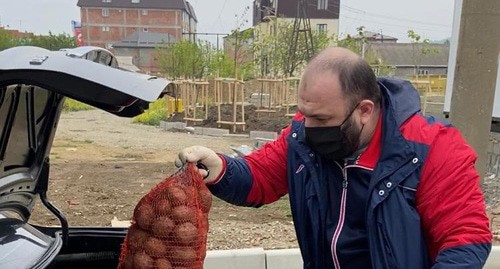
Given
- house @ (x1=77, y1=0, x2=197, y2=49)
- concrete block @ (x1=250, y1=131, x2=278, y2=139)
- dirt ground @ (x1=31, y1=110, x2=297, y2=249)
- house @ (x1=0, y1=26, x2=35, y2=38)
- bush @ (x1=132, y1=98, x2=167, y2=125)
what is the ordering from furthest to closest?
house @ (x1=77, y1=0, x2=197, y2=49)
house @ (x1=0, y1=26, x2=35, y2=38)
bush @ (x1=132, y1=98, x2=167, y2=125)
concrete block @ (x1=250, y1=131, x2=278, y2=139)
dirt ground @ (x1=31, y1=110, x2=297, y2=249)

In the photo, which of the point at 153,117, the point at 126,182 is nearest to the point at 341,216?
the point at 126,182

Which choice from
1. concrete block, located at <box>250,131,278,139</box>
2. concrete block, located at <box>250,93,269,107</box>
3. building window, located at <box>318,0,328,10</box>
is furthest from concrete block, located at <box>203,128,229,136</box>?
building window, located at <box>318,0,328,10</box>

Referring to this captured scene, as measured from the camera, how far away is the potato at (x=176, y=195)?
6.58ft

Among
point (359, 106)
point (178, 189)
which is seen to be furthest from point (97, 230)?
point (359, 106)

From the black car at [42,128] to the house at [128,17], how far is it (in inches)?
2900

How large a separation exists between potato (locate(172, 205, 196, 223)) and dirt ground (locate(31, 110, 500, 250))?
3.12 meters

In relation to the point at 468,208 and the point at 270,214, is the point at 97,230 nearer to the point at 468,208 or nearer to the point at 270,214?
the point at 468,208

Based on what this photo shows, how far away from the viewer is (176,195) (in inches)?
79.3

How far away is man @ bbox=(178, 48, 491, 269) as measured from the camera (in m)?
1.80

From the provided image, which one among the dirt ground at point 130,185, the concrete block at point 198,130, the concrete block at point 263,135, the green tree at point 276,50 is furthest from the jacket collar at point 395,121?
the green tree at point 276,50

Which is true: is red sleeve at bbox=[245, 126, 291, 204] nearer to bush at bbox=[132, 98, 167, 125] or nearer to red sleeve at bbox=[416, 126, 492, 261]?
red sleeve at bbox=[416, 126, 492, 261]

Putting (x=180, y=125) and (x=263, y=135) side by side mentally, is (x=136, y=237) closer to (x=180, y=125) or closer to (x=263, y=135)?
(x=263, y=135)

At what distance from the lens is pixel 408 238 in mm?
1854

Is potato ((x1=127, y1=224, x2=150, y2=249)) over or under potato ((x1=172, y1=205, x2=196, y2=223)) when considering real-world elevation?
under
